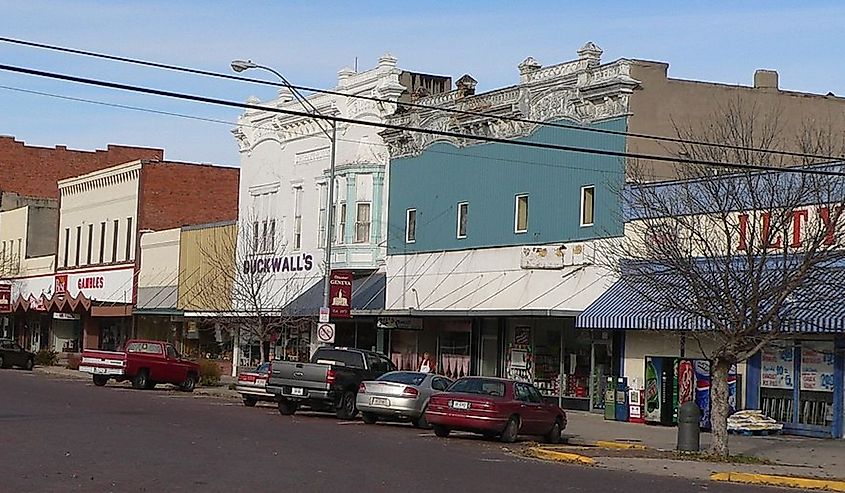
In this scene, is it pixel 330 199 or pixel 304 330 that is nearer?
pixel 330 199

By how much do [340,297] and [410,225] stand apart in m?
4.13

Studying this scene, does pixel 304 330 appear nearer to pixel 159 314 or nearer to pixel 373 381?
pixel 159 314

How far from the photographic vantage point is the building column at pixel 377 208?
44.0m

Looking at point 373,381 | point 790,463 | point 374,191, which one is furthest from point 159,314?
point 790,463

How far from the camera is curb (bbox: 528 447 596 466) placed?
22283mm

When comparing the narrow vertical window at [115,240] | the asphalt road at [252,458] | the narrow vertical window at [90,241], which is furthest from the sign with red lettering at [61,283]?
the asphalt road at [252,458]

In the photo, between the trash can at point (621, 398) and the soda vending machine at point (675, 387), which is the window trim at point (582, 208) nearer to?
the trash can at point (621, 398)

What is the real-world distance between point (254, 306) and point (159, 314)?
1502cm

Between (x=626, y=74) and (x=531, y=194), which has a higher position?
(x=626, y=74)

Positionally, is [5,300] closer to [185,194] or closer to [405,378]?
[185,194]

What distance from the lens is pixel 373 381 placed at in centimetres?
3025

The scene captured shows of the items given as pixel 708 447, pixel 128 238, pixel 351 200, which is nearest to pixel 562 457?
pixel 708 447

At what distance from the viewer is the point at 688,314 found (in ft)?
81.8

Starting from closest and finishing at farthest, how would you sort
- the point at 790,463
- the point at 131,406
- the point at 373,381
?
the point at 790,463
the point at 373,381
the point at 131,406
